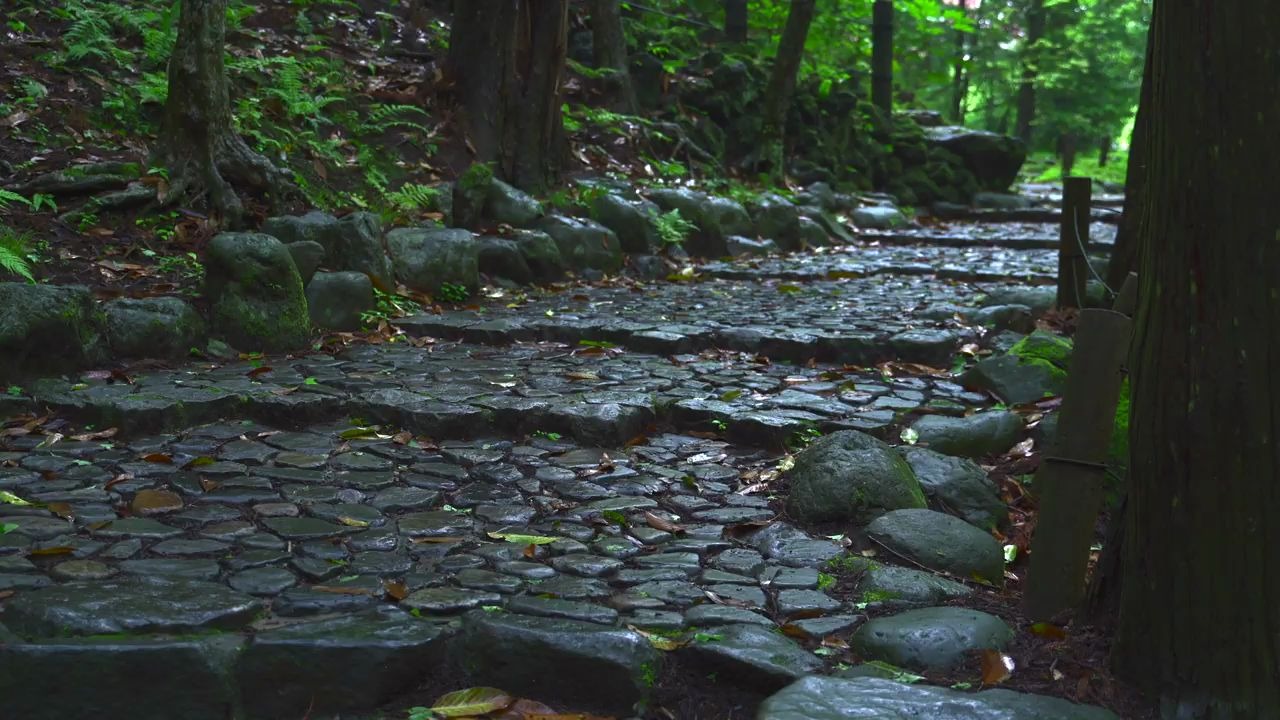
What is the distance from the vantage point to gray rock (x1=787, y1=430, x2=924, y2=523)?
4.23 m

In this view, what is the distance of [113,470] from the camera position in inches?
173

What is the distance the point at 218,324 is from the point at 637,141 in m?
8.31

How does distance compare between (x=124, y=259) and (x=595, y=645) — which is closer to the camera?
(x=595, y=645)

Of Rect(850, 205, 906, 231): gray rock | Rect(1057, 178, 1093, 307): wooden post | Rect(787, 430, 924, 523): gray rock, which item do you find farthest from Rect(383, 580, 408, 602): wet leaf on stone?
Rect(850, 205, 906, 231): gray rock

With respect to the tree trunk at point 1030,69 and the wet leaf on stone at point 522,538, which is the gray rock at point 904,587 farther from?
the tree trunk at point 1030,69

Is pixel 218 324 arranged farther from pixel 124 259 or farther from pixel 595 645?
pixel 595 645

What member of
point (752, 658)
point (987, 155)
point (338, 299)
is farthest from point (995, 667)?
point (987, 155)

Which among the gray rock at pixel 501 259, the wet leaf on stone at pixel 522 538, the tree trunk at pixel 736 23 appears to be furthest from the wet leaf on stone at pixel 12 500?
the tree trunk at pixel 736 23

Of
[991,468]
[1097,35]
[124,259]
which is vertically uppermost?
[1097,35]

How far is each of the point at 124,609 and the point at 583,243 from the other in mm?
7365

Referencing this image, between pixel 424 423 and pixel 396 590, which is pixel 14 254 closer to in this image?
pixel 424 423

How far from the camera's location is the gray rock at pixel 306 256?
23.2 ft

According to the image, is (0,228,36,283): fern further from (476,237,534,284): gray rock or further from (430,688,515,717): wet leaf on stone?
(430,688,515,717): wet leaf on stone

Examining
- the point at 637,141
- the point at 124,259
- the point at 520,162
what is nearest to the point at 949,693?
the point at 124,259
